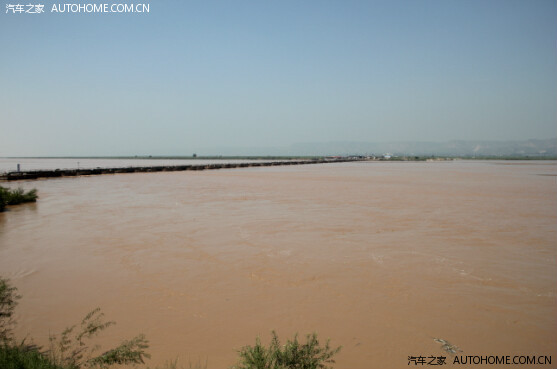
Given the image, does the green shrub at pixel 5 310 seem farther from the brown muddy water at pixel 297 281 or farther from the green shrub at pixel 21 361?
the green shrub at pixel 21 361

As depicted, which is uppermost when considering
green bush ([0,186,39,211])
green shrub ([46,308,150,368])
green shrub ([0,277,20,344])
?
green bush ([0,186,39,211])

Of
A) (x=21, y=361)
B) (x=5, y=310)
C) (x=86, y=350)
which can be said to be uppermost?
(x=21, y=361)

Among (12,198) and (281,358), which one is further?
(12,198)

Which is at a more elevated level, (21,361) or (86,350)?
(21,361)

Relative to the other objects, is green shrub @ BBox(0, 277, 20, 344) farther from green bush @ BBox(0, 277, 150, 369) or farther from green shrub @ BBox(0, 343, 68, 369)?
green shrub @ BBox(0, 343, 68, 369)

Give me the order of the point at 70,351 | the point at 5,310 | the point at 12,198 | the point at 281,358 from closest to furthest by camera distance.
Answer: the point at 281,358, the point at 70,351, the point at 5,310, the point at 12,198

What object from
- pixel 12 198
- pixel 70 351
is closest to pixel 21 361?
pixel 70 351

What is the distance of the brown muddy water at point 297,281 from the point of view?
374cm

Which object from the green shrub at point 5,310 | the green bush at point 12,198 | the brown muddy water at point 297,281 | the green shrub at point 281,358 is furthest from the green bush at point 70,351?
the green bush at point 12,198

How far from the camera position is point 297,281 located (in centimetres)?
534

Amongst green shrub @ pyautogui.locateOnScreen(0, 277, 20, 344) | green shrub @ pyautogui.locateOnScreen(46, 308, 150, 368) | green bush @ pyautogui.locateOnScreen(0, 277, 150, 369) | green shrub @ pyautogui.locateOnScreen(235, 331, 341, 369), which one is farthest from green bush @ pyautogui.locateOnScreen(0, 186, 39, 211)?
green shrub @ pyautogui.locateOnScreen(235, 331, 341, 369)

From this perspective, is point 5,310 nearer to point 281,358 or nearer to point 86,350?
point 86,350

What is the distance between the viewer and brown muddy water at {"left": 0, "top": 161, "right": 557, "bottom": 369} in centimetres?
374

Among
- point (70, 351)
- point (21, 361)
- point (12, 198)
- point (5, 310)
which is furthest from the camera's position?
point (12, 198)
